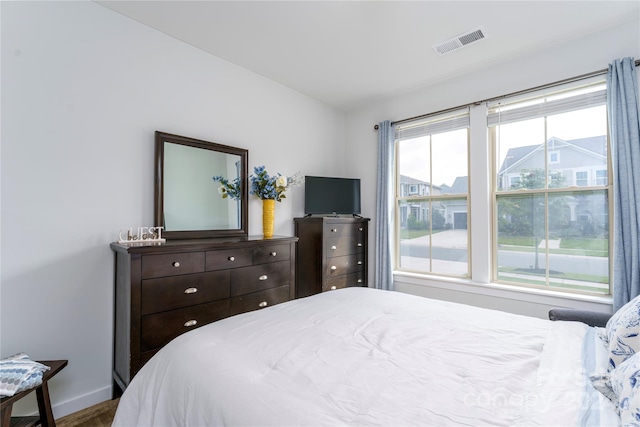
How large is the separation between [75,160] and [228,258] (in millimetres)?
1222

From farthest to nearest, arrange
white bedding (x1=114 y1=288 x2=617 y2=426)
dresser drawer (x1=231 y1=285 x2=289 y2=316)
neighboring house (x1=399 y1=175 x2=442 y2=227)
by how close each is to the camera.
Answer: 1. neighboring house (x1=399 y1=175 x2=442 y2=227)
2. dresser drawer (x1=231 y1=285 x2=289 y2=316)
3. white bedding (x1=114 y1=288 x2=617 y2=426)

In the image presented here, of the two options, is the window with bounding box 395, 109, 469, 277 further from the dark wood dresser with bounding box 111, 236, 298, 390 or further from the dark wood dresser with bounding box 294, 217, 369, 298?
the dark wood dresser with bounding box 111, 236, 298, 390

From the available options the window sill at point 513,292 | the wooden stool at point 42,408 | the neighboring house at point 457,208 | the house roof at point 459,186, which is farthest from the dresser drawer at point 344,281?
the wooden stool at point 42,408

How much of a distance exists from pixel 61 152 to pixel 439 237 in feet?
11.6

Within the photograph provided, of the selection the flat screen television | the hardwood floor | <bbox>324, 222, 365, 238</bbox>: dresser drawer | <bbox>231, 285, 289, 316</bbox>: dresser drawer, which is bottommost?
the hardwood floor

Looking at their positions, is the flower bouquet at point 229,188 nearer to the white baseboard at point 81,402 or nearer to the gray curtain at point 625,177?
the white baseboard at point 81,402

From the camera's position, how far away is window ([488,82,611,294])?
2537 mm

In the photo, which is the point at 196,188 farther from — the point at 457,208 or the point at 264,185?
the point at 457,208

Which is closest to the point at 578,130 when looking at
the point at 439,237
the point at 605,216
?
the point at 605,216

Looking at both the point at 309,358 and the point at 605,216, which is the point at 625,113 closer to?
the point at 605,216

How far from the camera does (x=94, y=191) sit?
6.79 feet

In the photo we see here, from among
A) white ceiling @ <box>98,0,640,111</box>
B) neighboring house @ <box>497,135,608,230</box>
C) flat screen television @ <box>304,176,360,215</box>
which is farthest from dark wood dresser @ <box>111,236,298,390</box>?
neighboring house @ <box>497,135,608,230</box>

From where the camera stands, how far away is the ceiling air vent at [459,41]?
96.7 inches

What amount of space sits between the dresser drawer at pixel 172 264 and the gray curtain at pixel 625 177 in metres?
3.21
